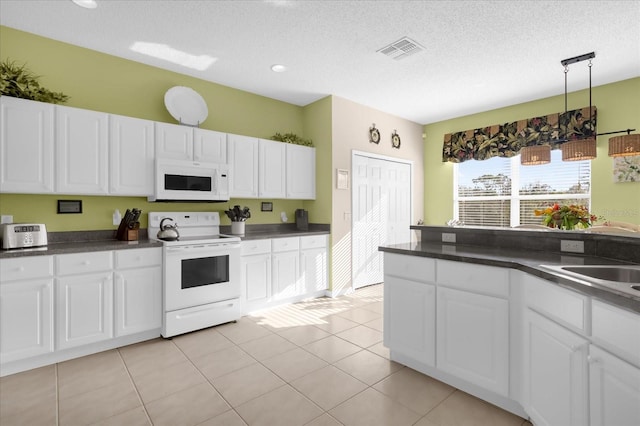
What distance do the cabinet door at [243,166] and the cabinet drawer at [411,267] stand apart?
2150 millimetres

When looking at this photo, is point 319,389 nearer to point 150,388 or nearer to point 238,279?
point 150,388

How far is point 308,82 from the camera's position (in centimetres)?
405

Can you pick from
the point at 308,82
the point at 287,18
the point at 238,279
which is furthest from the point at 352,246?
the point at 287,18

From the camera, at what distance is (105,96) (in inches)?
130

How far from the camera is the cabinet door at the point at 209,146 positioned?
3.56 metres

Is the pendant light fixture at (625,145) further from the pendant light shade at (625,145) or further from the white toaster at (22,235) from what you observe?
the white toaster at (22,235)

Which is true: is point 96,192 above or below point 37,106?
below

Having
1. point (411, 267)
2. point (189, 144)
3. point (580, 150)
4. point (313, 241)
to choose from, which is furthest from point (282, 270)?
point (580, 150)

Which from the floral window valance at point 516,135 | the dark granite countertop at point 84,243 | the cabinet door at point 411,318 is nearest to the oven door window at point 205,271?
the dark granite countertop at point 84,243

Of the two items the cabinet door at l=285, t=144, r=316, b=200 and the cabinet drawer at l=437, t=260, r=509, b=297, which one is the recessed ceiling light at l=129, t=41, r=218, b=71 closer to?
the cabinet door at l=285, t=144, r=316, b=200

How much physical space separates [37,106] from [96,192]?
2.66ft

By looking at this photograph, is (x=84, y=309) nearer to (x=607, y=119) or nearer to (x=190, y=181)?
(x=190, y=181)

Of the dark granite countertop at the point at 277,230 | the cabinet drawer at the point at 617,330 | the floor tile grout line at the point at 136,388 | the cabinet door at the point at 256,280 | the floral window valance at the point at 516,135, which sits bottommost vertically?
the floor tile grout line at the point at 136,388

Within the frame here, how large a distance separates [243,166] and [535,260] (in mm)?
3177
